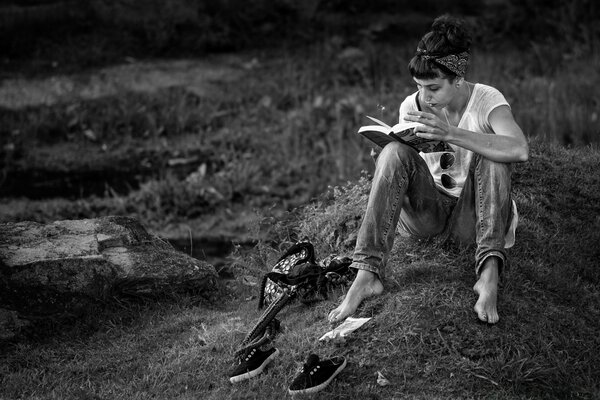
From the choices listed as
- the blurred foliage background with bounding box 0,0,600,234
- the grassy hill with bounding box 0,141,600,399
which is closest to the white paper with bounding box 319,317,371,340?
the grassy hill with bounding box 0,141,600,399

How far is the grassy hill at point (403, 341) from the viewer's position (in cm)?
428

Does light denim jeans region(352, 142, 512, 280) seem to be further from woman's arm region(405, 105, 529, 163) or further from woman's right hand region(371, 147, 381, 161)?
woman's right hand region(371, 147, 381, 161)

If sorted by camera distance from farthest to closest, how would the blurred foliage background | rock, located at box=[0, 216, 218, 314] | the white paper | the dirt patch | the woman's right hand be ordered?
the dirt patch
the blurred foliage background
rock, located at box=[0, 216, 218, 314]
the woman's right hand
the white paper

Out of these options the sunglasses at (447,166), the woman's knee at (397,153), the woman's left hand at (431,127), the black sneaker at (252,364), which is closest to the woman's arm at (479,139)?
the woman's left hand at (431,127)

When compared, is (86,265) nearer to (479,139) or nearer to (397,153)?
(397,153)

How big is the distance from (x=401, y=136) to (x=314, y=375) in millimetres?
1212

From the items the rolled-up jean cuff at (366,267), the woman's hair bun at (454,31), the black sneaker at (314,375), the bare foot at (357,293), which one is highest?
the woman's hair bun at (454,31)

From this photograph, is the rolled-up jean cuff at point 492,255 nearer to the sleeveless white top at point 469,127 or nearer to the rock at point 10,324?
the sleeveless white top at point 469,127

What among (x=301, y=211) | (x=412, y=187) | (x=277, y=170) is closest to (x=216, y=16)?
(x=277, y=170)

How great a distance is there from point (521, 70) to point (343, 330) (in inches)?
269

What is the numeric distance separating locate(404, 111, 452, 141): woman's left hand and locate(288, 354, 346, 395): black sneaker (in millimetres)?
1152

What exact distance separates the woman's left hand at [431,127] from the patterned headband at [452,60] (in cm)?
35

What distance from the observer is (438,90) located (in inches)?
183

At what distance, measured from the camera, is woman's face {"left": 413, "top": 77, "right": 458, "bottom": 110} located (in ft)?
15.2
